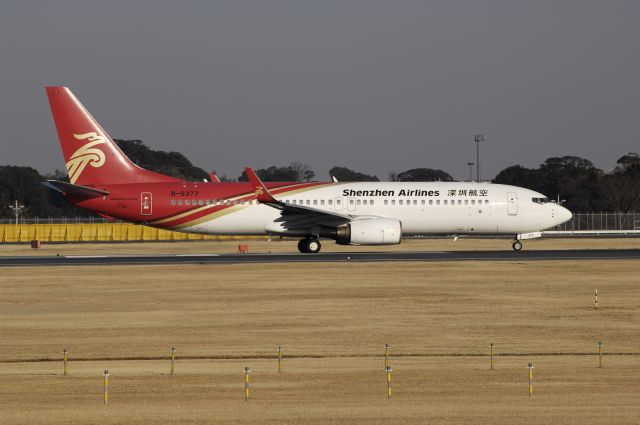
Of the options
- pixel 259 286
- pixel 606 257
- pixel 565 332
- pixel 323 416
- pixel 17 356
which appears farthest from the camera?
pixel 606 257

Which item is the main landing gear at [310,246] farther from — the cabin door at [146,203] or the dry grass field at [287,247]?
the cabin door at [146,203]

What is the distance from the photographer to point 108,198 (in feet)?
199

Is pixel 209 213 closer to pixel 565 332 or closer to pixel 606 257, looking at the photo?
pixel 606 257

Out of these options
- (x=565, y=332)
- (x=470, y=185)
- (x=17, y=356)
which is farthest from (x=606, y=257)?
(x=17, y=356)

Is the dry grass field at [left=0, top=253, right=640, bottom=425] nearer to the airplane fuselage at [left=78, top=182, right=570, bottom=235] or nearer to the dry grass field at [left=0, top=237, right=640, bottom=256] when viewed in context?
the airplane fuselage at [left=78, top=182, right=570, bottom=235]

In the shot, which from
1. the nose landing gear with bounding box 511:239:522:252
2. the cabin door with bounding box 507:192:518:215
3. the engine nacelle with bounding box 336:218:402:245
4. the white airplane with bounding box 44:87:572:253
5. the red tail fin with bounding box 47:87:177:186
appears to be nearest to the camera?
the engine nacelle with bounding box 336:218:402:245

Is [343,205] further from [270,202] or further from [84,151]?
[84,151]

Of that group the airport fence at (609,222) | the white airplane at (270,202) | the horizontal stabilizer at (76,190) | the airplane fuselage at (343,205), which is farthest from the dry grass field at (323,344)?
the airport fence at (609,222)

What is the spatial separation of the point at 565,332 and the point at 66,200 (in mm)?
38542

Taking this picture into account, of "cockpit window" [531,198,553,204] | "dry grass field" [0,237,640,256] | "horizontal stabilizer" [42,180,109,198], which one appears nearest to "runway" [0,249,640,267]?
"horizontal stabilizer" [42,180,109,198]

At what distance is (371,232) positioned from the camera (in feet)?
194

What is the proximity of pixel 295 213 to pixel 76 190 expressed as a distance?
1253 centimetres

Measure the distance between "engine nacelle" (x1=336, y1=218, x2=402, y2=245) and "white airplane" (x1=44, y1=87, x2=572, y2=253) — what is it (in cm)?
7

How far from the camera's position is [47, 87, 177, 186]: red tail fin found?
62.1m
